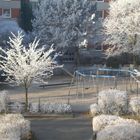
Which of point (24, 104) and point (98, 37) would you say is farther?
point (98, 37)

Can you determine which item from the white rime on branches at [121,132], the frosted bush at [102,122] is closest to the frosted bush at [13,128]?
the frosted bush at [102,122]

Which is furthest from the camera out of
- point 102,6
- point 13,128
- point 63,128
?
point 102,6

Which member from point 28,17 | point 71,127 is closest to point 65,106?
point 71,127

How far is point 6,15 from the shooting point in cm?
5194

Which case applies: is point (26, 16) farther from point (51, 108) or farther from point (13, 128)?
point (13, 128)

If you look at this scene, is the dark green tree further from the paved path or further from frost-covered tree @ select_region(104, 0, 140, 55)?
the paved path

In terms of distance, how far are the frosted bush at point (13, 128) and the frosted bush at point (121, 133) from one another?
9.06 ft

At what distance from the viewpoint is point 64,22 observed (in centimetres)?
4416

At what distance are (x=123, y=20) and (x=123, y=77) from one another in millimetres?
5656

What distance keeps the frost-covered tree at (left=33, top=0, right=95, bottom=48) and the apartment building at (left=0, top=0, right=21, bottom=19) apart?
7184 mm

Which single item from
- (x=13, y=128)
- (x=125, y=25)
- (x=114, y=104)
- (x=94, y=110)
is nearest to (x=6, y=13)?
(x=125, y=25)

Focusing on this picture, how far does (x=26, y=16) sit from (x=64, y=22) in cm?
848

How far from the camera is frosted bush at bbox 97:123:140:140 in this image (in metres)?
16.0

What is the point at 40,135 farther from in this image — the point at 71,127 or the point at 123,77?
the point at 123,77
